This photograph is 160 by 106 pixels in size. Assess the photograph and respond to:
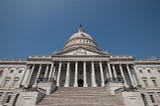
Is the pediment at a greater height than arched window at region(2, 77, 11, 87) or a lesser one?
greater

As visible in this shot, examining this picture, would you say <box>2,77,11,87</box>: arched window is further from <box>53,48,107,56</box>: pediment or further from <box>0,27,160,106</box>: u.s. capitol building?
<box>53,48,107,56</box>: pediment

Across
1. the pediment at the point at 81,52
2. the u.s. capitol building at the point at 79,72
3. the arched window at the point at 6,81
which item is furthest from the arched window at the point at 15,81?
the pediment at the point at 81,52

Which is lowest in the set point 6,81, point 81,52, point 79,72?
point 6,81

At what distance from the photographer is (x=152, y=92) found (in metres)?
31.4

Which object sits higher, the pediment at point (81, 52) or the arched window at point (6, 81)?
the pediment at point (81, 52)

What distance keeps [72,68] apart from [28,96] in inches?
880

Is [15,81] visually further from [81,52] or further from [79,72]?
[81,52]

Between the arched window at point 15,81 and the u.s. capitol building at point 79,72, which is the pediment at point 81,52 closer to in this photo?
the u.s. capitol building at point 79,72

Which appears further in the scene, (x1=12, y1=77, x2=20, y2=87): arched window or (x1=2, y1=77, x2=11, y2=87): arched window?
(x1=12, y1=77, x2=20, y2=87): arched window

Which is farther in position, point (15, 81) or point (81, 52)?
point (81, 52)

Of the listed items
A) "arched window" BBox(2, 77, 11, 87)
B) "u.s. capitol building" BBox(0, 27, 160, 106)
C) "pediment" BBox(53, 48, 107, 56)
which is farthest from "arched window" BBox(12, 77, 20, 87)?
"pediment" BBox(53, 48, 107, 56)

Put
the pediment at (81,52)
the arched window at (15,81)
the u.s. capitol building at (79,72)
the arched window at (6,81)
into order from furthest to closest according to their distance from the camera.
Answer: the pediment at (81,52), the arched window at (15,81), the arched window at (6,81), the u.s. capitol building at (79,72)

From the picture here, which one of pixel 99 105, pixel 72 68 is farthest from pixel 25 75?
pixel 99 105

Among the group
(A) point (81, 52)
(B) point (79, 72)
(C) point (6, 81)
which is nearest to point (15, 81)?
(C) point (6, 81)
